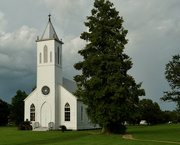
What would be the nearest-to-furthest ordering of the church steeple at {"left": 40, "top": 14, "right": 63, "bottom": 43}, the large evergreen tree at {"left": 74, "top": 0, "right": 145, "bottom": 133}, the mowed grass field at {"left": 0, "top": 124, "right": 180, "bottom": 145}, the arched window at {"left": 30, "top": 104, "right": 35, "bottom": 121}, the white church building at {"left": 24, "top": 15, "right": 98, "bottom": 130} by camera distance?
1. the mowed grass field at {"left": 0, "top": 124, "right": 180, "bottom": 145}
2. the large evergreen tree at {"left": 74, "top": 0, "right": 145, "bottom": 133}
3. the white church building at {"left": 24, "top": 15, "right": 98, "bottom": 130}
4. the arched window at {"left": 30, "top": 104, "right": 35, "bottom": 121}
5. the church steeple at {"left": 40, "top": 14, "right": 63, "bottom": 43}

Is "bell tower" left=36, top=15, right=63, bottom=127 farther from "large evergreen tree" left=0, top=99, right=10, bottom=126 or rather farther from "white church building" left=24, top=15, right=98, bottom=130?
"large evergreen tree" left=0, top=99, right=10, bottom=126

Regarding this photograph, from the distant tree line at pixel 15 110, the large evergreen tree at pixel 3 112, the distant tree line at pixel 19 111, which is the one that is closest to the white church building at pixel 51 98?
the distant tree line at pixel 19 111

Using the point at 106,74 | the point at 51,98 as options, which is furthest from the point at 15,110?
the point at 106,74

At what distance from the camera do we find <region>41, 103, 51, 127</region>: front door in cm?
4222

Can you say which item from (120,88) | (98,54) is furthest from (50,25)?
(120,88)

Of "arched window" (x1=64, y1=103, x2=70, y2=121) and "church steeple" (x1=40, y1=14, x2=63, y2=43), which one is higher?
"church steeple" (x1=40, y1=14, x2=63, y2=43)

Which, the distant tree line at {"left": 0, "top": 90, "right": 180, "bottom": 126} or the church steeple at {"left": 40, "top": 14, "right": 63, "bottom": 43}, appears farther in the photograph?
the distant tree line at {"left": 0, "top": 90, "right": 180, "bottom": 126}

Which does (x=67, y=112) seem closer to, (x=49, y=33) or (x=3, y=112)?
(x=49, y=33)

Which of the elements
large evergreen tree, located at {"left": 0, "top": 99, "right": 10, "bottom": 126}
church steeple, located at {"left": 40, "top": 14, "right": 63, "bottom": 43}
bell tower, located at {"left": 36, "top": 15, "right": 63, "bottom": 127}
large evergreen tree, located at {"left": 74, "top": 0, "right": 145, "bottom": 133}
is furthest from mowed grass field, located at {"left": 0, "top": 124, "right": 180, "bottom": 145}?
large evergreen tree, located at {"left": 0, "top": 99, "right": 10, "bottom": 126}

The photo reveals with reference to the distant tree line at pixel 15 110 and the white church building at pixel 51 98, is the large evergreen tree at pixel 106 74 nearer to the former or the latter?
the white church building at pixel 51 98

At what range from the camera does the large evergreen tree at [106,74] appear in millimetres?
29703

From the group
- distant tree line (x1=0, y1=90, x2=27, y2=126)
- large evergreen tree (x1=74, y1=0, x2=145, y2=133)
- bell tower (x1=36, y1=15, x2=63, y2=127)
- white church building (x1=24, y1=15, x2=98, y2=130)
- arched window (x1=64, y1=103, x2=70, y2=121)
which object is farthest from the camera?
distant tree line (x1=0, y1=90, x2=27, y2=126)

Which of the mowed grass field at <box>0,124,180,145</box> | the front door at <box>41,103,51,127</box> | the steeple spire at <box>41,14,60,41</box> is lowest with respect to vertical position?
the mowed grass field at <box>0,124,180,145</box>

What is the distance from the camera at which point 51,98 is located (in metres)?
42.5
